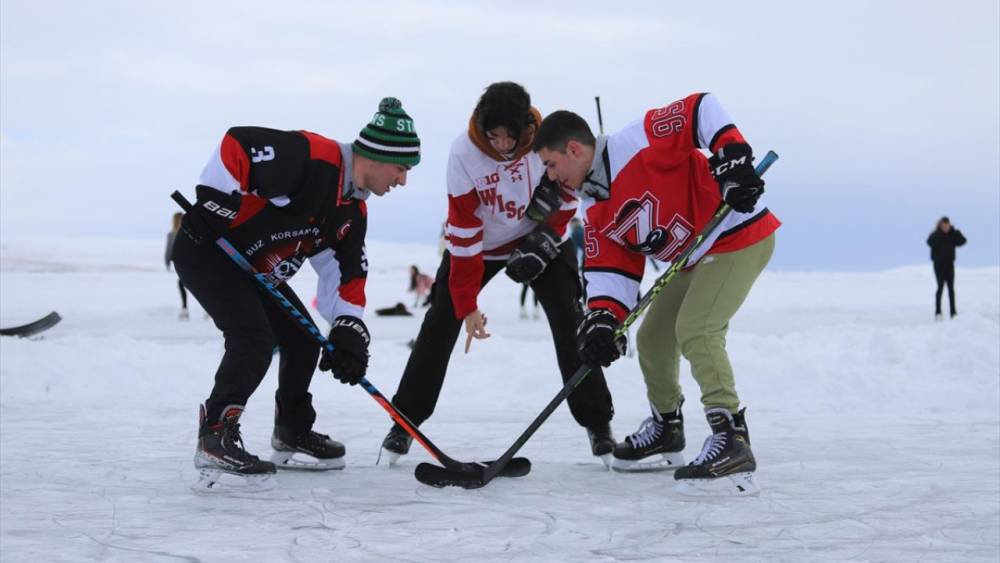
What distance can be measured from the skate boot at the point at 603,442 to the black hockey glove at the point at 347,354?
2.93ft

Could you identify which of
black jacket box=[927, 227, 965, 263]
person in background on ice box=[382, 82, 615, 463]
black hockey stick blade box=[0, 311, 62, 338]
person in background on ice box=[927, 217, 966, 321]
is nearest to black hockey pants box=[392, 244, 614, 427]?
person in background on ice box=[382, 82, 615, 463]

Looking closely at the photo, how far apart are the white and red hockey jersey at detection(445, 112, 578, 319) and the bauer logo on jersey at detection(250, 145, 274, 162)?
0.69 metres

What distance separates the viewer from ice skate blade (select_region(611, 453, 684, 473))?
3412mm

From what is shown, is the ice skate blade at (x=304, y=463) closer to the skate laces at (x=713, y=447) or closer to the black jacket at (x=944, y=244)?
the skate laces at (x=713, y=447)

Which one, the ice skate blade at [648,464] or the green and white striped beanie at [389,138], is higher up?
the green and white striped beanie at [389,138]

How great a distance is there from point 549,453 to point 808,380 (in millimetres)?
2422

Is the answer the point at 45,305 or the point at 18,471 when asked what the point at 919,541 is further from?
the point at 45,305

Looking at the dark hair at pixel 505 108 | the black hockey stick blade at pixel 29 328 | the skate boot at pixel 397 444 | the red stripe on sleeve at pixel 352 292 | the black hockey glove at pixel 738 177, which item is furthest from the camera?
the black hockey stick blade at pixel 29 328

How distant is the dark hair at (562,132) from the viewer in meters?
2.99

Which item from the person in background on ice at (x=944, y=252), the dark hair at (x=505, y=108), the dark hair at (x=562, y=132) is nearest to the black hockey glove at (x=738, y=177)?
the dark hair at (x=562, y=132)

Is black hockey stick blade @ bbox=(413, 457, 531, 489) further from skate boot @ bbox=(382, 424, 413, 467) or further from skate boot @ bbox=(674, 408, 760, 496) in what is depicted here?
skate boot @ bbox=(674, 408, 760, 496)

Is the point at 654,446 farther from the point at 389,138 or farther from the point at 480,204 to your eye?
the point at 389,138

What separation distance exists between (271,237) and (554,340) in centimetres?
104

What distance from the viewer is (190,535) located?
2.45 meters
